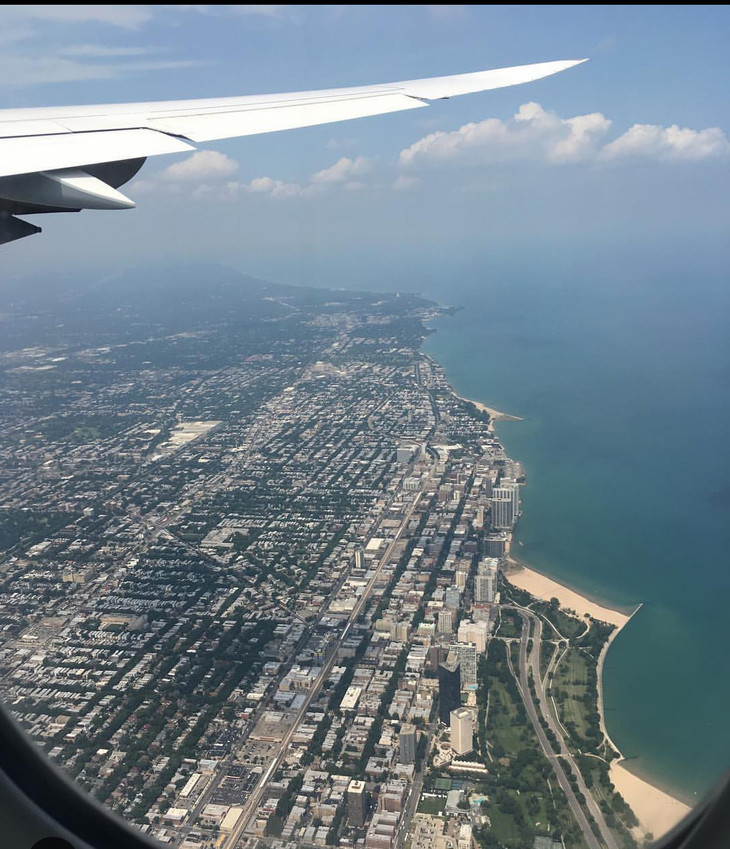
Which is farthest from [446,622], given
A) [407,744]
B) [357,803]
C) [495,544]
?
[357,803]

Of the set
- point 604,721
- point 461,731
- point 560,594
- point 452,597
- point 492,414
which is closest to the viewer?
point 461,731

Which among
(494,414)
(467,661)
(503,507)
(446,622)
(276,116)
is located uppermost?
(276,116)

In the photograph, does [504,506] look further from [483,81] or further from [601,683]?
[483,81]

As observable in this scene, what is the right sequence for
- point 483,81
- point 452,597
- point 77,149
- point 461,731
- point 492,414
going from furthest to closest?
point 492,414 < point 452,597 < point 461,731 < point 483,81 < point 77,149

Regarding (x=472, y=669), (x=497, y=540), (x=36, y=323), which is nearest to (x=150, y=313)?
(x=36, y=323)

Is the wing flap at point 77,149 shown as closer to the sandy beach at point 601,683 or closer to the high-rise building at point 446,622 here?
the sandy beach at point 601,683

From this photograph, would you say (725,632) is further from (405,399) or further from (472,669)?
(405,399)

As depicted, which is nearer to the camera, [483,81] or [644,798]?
[483,81]

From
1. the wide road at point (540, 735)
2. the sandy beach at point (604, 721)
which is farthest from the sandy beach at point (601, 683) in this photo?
the wide road at point (540, 735)
